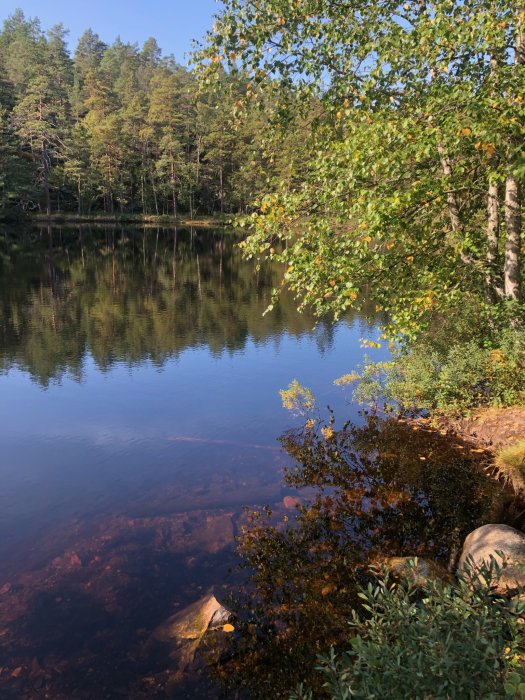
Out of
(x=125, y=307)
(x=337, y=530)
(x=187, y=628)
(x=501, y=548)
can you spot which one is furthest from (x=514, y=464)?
(x=125, y=307)

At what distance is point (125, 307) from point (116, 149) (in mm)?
78605

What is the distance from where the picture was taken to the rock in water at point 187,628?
7.83m

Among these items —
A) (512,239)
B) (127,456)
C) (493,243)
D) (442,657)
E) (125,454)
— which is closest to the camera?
(442,657)

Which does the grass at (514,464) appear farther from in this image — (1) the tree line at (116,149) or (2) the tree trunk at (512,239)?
(1) the tree line at (116,149)

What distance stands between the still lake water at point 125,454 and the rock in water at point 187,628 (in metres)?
0.25

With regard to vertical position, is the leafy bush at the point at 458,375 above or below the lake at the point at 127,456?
above

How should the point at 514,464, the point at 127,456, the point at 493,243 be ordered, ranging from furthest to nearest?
the point at 127,456 → the point at 493,243 → the point at 514,464

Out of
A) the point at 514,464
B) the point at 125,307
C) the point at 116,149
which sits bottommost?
the point at 514,464

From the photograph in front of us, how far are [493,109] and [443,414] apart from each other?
8463 millimetres

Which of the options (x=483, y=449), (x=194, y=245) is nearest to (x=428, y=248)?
(x=483, y=449)

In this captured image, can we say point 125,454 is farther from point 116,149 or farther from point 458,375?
point 116,149

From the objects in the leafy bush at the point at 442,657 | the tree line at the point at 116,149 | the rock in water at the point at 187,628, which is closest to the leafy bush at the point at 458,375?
the rock in water at the point at 187,628

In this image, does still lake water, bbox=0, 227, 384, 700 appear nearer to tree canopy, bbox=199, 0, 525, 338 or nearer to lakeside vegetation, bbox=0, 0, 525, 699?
lakeside vegetation, bbox=0, 0, 525, 699

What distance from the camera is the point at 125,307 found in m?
33.8
